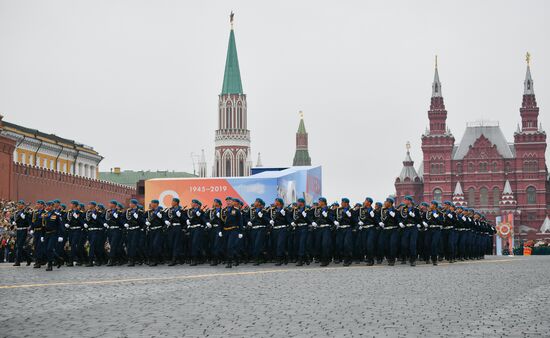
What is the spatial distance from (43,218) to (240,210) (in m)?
4.95

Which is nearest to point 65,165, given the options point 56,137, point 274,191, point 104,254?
point 56,137

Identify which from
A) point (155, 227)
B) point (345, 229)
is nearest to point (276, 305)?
point (345, 229)

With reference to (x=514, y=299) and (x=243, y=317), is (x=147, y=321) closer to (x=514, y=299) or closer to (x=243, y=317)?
(x=243, y=317)

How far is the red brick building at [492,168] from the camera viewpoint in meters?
134

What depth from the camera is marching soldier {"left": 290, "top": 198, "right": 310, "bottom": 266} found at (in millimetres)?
24328

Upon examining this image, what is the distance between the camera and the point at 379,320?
10930 millimetres

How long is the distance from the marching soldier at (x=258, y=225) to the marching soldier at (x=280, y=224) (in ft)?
0.69

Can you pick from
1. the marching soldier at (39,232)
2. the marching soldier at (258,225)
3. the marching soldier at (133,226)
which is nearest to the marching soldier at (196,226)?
the marching soldier at (258,225)

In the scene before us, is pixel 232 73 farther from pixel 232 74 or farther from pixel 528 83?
pixel 528 83

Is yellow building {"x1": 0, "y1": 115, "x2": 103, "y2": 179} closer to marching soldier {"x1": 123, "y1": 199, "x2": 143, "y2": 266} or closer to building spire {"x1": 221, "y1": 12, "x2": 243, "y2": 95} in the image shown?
marching soldier {"x1": 123, "y1": 199, "x2": 143, "y2": 266}

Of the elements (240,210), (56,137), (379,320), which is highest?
(56,137)

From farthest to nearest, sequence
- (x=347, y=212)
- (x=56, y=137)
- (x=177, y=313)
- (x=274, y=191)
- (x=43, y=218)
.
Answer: (x=56, y=137) → (x=274, y=191) → (x=347, y=212) → (x=43, y=218) → (x=177, y=313)

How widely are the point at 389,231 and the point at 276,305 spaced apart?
38.9ft

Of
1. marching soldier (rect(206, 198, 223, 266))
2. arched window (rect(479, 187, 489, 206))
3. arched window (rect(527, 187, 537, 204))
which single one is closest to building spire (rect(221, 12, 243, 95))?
arched window (rect(479, 187, 489, 206))
